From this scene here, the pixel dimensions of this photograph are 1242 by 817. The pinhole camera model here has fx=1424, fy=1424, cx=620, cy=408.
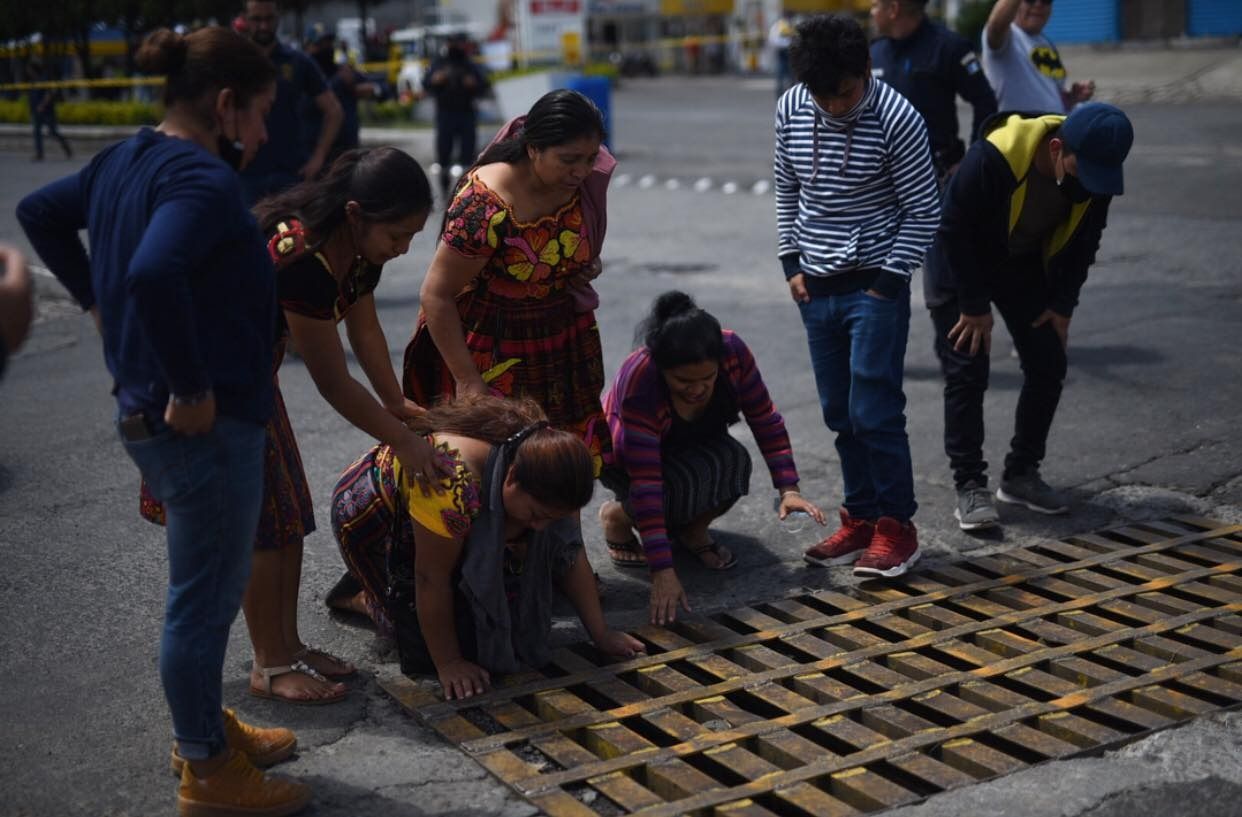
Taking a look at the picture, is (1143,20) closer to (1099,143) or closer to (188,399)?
(1099,143)

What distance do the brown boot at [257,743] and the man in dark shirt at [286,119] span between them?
4.06 m

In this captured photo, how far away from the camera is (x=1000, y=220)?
15.7ft

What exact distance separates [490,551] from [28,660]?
57.2 inches

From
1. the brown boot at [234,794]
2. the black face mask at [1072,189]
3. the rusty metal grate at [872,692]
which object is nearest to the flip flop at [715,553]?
the rusty metal grate at [872,692]

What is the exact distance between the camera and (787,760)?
134 inches

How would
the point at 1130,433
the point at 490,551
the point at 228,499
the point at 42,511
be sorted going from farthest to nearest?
the point at 1130,433, the point at 42,511, the point at 490,551, the point at 228,499

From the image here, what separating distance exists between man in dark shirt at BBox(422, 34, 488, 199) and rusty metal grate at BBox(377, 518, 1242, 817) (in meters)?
9.41

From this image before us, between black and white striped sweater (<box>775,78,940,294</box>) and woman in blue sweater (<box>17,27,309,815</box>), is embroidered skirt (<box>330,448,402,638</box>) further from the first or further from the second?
black and white striped sweater (<box>775,78,940,294</box>)

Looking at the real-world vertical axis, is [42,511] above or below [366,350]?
below

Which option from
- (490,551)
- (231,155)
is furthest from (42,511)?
(231,155)

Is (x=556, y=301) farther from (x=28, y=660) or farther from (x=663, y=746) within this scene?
(x=28, y=660)

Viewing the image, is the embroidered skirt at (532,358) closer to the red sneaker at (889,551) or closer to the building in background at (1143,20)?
the red sneaker at (889,551)

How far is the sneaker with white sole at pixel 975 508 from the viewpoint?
494 cm

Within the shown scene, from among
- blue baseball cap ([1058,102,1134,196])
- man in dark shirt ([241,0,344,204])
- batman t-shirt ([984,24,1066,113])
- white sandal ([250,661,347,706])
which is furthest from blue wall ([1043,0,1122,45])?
white sandal ([250,661,347,706])
